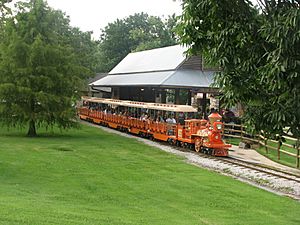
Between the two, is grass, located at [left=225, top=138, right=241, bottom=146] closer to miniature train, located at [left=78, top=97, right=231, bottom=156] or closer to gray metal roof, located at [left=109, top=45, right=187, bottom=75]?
miniature train, located at [left=78, top=97, right=231, bottom=156]

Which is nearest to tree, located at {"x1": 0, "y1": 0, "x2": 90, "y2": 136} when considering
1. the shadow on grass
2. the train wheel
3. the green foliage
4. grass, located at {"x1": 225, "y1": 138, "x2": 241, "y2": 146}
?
the shadow on grass

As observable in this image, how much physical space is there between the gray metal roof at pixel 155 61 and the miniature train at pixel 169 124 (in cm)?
562

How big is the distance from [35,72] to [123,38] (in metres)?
61.2

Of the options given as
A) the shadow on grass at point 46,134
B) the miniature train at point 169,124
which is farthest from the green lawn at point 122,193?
the shadow on grass at point 46,134

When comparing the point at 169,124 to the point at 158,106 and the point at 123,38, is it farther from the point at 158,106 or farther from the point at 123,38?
the point at 123,38

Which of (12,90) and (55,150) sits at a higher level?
(12,90)

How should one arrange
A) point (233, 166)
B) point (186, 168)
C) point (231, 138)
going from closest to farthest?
point (186, 168)
point (233, 166)
point (231, 138)

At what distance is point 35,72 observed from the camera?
2980 cm

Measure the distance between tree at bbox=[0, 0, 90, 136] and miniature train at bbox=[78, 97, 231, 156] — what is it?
5058 mm

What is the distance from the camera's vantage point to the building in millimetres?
37406

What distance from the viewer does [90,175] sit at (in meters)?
16.2

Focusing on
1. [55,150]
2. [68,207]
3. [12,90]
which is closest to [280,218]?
[68,207]

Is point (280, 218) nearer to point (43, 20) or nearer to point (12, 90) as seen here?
point (12, 90)

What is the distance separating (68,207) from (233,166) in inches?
489
